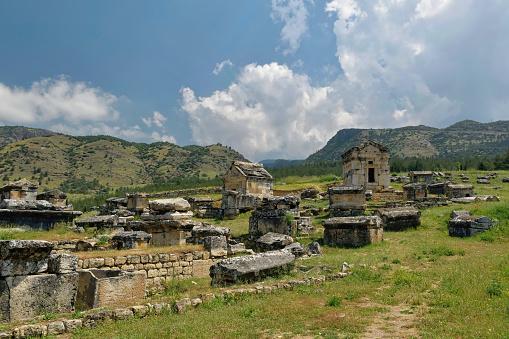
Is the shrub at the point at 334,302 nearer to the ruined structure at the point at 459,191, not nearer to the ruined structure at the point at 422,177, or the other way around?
the ruined structure at the point at 459,191

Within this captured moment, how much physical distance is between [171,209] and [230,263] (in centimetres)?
407

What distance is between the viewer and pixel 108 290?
8.08 m

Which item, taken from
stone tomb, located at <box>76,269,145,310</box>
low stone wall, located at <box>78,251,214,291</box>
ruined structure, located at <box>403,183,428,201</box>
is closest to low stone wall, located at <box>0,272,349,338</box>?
stone tomb, located at <box>76,269,145,310</box>

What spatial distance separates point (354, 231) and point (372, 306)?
7.55 m

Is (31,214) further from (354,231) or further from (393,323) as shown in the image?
(393,323)

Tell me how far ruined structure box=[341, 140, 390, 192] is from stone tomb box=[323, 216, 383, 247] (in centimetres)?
1924

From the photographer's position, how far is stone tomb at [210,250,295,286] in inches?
375

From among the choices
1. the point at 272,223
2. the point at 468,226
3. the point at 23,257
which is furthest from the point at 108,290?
the point at 468,226

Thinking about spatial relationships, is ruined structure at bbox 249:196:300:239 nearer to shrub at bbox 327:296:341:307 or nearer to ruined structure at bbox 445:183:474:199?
shrub at bbox 327:296:341:307

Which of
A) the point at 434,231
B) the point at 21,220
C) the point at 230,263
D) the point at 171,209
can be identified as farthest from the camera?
the point at 434,231

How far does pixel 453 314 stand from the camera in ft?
23.3

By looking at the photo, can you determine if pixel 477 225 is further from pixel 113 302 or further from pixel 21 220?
pixel 21 220

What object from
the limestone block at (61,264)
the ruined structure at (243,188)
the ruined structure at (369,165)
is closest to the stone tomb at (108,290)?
the limestone block at (61,264)

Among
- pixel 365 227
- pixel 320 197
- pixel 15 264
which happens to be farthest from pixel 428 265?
pixel 320 197
